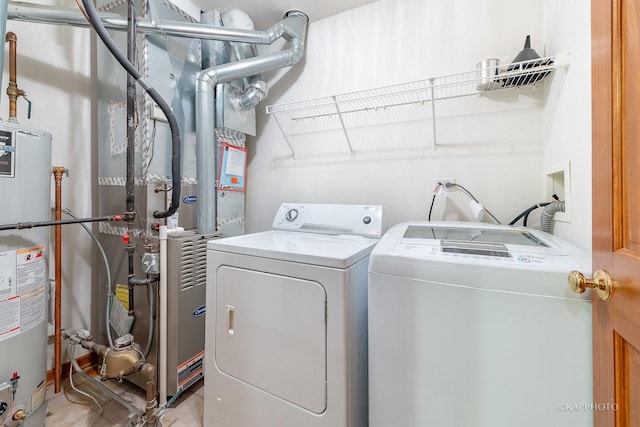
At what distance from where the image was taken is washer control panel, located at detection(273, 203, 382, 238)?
5.06ft

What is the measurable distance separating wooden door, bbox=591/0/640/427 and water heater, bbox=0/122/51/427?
205 centimetres

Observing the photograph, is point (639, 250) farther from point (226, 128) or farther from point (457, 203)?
point (226, 128)

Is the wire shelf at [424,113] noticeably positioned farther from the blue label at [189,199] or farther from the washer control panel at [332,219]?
the blue label at [189,199]

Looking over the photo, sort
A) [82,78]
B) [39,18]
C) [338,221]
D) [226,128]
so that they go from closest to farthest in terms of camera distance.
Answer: [39,18] → [338,221] → [82,78] → [226,128]

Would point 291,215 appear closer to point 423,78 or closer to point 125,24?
point 423,78

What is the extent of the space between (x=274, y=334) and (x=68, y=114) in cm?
206

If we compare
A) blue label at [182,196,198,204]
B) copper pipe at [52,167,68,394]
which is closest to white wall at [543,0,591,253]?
blue label at [182,196,198,204]

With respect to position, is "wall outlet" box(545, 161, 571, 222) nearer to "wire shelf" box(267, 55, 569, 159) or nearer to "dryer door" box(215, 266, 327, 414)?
"wire shelf" box(267, 55, 569, 159)

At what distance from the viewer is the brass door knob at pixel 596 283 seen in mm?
579

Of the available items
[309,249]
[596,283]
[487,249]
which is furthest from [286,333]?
[596,283]

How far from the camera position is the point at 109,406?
5.05 feet

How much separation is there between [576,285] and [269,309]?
102cm

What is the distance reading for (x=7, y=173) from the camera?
108 cm

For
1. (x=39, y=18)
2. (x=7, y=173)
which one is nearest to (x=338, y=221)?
(x=7, y=173)
